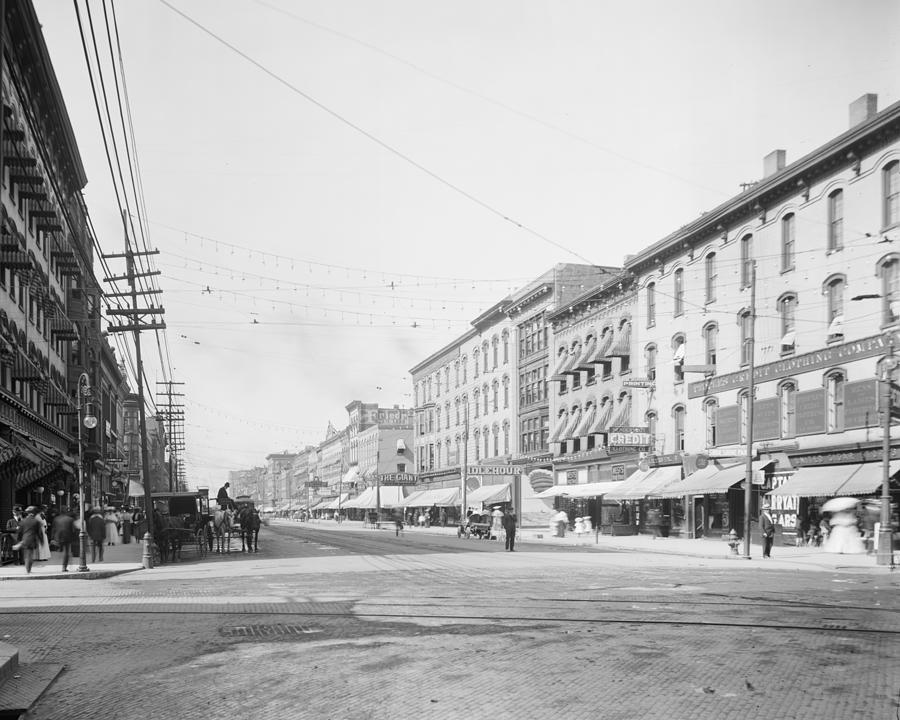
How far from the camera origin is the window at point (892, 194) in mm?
32344

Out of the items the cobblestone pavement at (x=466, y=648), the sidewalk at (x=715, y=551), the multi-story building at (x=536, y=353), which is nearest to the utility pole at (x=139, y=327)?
the cobblestone pavement at (x=466, y=648)

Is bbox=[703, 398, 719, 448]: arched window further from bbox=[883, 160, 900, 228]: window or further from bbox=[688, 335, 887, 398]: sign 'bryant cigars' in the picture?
bbox=[883, 160, 900, 228]: window

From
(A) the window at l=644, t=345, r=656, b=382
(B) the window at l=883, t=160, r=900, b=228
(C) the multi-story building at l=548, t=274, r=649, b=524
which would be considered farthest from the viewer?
(C) the multi-story building at l=548, t=274, r=649, b=524

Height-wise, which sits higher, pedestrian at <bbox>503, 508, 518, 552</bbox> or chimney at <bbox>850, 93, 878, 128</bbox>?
chimney at <bbox>850, 93, 878, 128</bbox>

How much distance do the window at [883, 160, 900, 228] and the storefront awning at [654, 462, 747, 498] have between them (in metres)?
11.3

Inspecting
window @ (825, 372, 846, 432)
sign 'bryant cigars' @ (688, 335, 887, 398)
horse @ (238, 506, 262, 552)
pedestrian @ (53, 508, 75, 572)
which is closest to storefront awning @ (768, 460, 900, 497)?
window @ (825, 372, 846, 432)

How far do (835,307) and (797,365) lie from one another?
290 cm

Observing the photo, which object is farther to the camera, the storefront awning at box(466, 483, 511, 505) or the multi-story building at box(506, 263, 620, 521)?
the multi-story building at box(506, 263, 620, 521)

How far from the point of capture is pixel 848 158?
34.6 metres

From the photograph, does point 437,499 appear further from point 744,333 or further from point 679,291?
point 744,333

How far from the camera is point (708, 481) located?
40875mm

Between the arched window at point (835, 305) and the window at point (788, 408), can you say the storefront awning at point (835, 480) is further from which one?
the arched window at point (835, 305)

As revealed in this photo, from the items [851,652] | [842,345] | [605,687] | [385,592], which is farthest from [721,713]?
[842,345]

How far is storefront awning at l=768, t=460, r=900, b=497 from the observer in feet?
105
